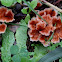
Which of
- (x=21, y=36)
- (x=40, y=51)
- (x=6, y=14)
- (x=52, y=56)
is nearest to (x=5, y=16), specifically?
(x=6, y=14)

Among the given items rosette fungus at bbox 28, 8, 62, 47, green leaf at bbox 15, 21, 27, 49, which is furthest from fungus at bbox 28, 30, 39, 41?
green leaf at bbox 15, 21, 27, 49

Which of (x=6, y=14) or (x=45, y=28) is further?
(x=6, y=14)

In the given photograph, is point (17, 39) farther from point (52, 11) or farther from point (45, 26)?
point (52, 11)

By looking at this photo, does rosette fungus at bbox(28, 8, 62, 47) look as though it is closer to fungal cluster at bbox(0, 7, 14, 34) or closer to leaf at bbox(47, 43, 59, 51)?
leaf at bbox(47, 43, 59, 51)

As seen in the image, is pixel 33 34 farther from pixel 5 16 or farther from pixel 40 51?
pixel 5 16

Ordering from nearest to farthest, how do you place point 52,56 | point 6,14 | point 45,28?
1. point 52,56
2. point 45,28
3. point 6,14

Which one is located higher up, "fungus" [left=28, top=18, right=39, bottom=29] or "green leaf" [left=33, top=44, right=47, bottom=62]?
"fungus" [left=28, top=18, right=39, bottom=29]

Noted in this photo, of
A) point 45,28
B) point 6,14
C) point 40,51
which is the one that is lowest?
point 40,51
